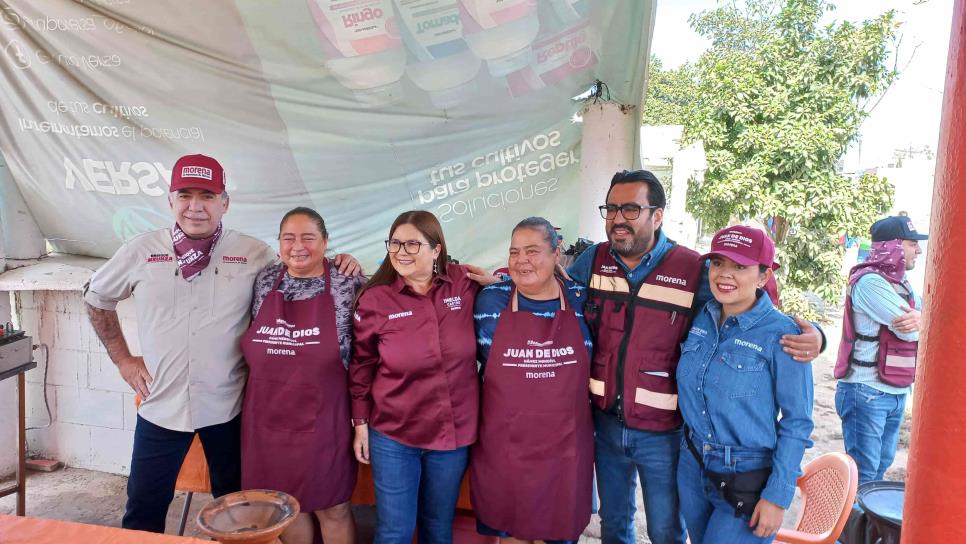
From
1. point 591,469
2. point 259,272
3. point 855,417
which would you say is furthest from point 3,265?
point 855,417

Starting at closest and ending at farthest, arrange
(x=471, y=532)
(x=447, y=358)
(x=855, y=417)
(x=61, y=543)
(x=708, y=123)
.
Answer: (x=61, y=543) < (x=447, y=358) < (x=471, y=532) < (x=855, y=417) < (x=708, y=123)

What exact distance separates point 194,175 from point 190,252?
31 centimetres

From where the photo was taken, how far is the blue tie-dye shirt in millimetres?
2242

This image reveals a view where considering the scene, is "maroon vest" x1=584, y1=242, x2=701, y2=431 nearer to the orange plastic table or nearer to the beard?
the beard

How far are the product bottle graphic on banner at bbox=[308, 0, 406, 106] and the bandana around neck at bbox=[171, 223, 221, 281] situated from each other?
149cm

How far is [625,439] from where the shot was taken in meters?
2.25

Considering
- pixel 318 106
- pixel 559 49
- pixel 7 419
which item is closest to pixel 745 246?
pixel 559 49

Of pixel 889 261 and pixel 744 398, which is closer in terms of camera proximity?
pixel 744 398

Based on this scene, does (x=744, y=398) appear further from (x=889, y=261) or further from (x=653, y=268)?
(x=889, y=261)

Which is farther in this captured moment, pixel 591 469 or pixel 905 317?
pixel 905 317

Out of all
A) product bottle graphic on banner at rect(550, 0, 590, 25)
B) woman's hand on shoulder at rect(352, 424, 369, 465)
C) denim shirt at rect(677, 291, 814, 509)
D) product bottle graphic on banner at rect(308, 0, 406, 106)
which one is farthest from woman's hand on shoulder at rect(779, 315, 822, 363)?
product bottle graphic on banner at rect(308, 0, 406, 106)

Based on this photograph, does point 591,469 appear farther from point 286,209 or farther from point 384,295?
point 286,209

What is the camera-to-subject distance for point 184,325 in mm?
2334

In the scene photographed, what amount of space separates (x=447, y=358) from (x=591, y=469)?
72 centimetres
